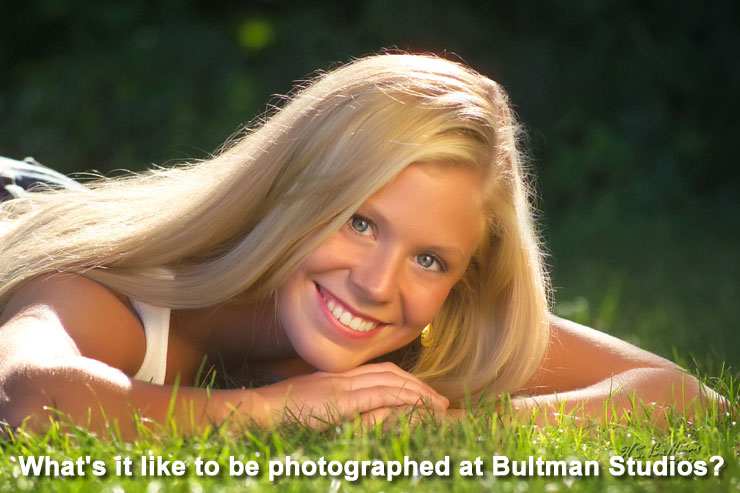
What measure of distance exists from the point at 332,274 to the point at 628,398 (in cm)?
84

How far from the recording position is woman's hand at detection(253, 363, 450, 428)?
2.11m

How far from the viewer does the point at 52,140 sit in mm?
6934

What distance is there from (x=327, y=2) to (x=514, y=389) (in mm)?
5153

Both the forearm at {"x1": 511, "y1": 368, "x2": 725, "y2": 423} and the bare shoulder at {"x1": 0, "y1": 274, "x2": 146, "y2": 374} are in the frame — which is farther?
the forearm at {"x1": 511, "y1": 368, "x2": 725, "y2": 423}

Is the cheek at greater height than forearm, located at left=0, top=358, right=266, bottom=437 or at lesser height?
greater

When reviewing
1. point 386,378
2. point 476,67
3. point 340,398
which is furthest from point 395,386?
point 476,67

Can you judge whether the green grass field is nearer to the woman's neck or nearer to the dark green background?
the woman's neck

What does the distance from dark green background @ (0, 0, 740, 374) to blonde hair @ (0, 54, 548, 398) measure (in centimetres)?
386

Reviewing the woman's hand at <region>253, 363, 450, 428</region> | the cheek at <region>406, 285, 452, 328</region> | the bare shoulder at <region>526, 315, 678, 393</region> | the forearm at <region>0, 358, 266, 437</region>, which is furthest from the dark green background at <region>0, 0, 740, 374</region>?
the forearm at <region>0, 358, 266, 437</region>

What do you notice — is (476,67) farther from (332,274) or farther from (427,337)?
(332,274)

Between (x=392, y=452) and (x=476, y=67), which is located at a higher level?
(x=476, y=67)

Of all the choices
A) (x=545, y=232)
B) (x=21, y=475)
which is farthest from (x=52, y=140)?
(x=21, y=475)

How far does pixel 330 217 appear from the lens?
7.73 feet

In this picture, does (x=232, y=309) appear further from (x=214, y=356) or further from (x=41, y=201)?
(x=41, y=201)
